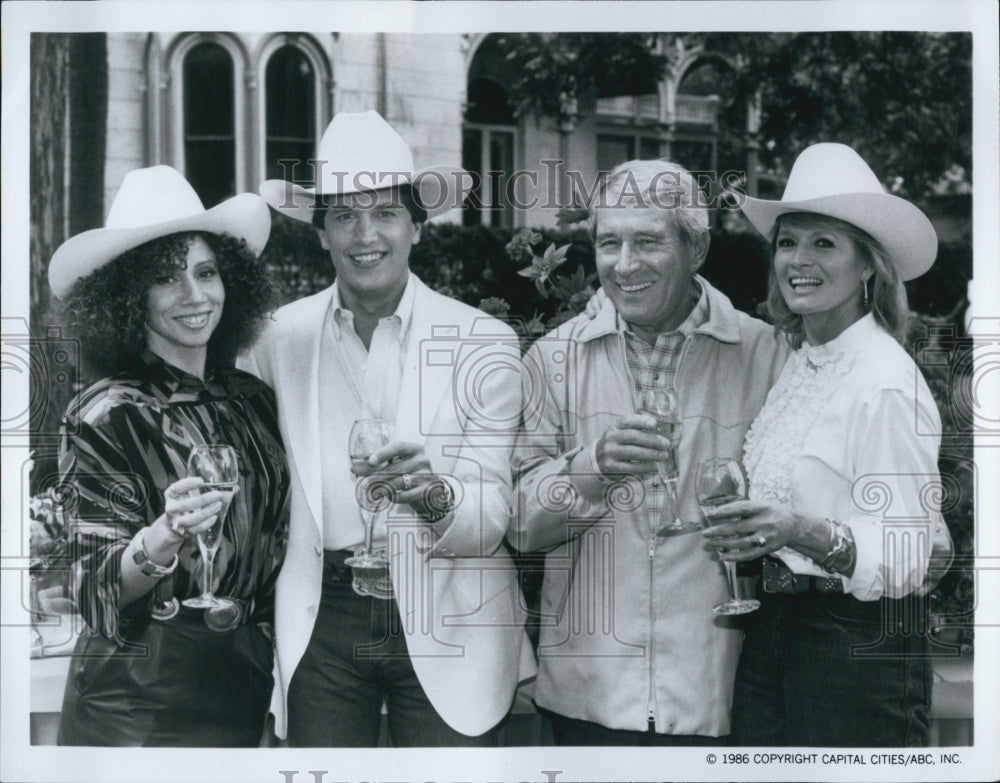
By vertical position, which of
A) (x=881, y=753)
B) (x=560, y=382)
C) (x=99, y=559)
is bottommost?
(x=881, y=753)

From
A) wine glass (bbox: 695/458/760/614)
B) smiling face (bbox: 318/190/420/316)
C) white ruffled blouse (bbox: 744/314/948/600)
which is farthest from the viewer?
smiling face (bbox: 318/190/420/316)

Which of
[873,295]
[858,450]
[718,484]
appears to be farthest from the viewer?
[873,295]

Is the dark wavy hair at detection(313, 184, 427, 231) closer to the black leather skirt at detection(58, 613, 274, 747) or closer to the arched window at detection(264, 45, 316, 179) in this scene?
the arched window at detection(264, 45, 316, 179)

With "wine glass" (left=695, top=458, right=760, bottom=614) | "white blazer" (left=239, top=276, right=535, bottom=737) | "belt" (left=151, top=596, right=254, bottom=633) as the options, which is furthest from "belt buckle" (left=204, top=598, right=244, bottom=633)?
"wine glass" (left=695, top=458, right=760, bottom=614)

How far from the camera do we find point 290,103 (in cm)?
333

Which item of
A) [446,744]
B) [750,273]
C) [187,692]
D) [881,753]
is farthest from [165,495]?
[881,753]

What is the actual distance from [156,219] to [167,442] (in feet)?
2.12

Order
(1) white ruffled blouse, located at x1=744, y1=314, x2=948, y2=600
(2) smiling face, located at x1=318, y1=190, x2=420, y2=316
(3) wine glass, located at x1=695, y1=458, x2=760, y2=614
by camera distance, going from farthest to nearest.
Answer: (2) smiling face, located at x1=318, y1=190, x2=420, y2=316 < (1) white ruffled blouse, located at x1=744, y1=314, x2=948, y2=600 < (3) wine glass, located at x1=695, y1=458, x2=760, y2=614

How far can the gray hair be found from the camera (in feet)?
10.8

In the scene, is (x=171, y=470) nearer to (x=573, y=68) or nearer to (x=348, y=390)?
(x=348, y=390)

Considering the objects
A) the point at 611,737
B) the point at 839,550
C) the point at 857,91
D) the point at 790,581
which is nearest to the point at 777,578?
the point at 790,581

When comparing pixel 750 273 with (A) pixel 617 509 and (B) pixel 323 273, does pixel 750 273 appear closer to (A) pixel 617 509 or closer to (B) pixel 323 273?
(A) pixel 617 509

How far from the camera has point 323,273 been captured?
3318mm

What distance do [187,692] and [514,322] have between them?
1457 mm
